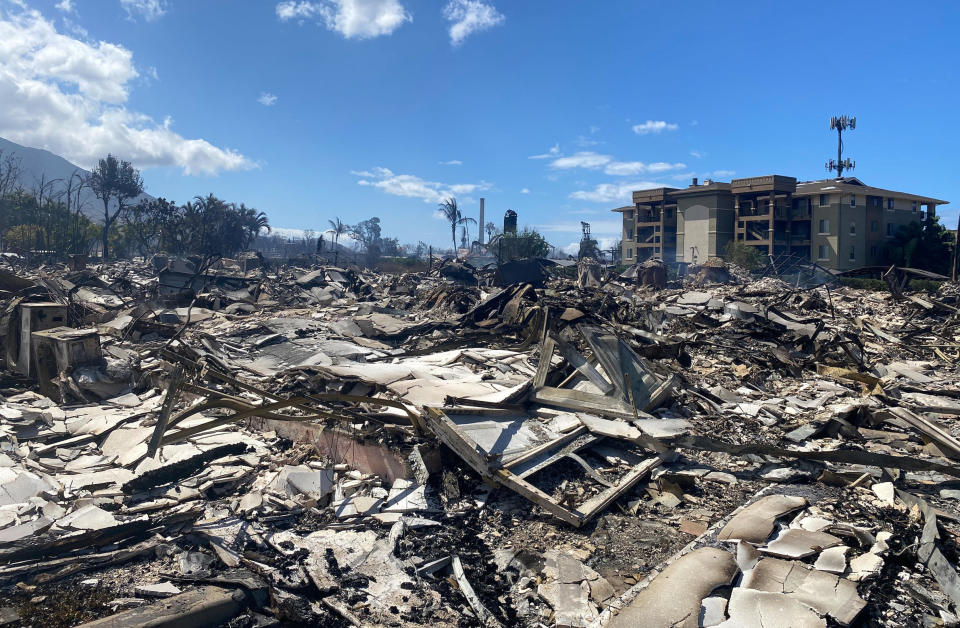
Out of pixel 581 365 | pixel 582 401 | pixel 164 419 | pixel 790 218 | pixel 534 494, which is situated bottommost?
pixel 534 494

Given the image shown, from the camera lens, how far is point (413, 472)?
4.33 meters

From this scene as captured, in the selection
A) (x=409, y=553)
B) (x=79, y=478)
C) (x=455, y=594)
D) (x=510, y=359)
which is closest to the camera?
(x=455, y=594)

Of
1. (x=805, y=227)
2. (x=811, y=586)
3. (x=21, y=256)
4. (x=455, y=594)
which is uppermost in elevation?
(x=805, y=227)

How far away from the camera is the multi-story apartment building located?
3556 cm

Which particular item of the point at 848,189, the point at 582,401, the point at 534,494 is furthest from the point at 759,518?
the point at 848,189

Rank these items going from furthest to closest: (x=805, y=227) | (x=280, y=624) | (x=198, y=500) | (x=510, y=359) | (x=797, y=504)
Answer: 1. (x=805, y=227)
2. (x=510, y=359)
3. (x=198, y=500)
4. (x=797, y=504)
5. (x=280, y=624)

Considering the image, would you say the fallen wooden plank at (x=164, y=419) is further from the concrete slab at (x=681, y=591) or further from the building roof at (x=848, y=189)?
the building roof at (x=848, y=189)

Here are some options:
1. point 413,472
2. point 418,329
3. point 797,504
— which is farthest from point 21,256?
point 797,504

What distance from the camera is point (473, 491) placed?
165 inches

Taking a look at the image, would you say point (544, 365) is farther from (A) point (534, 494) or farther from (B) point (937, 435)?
(B) point (937, 435)

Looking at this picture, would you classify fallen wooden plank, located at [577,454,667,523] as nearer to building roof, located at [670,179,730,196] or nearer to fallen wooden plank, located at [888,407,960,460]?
fallen wooden plank, located at [888,407,960,460]

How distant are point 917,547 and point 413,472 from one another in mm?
3275

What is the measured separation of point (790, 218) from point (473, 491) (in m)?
40.1

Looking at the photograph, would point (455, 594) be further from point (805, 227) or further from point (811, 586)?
point (805, 227)
